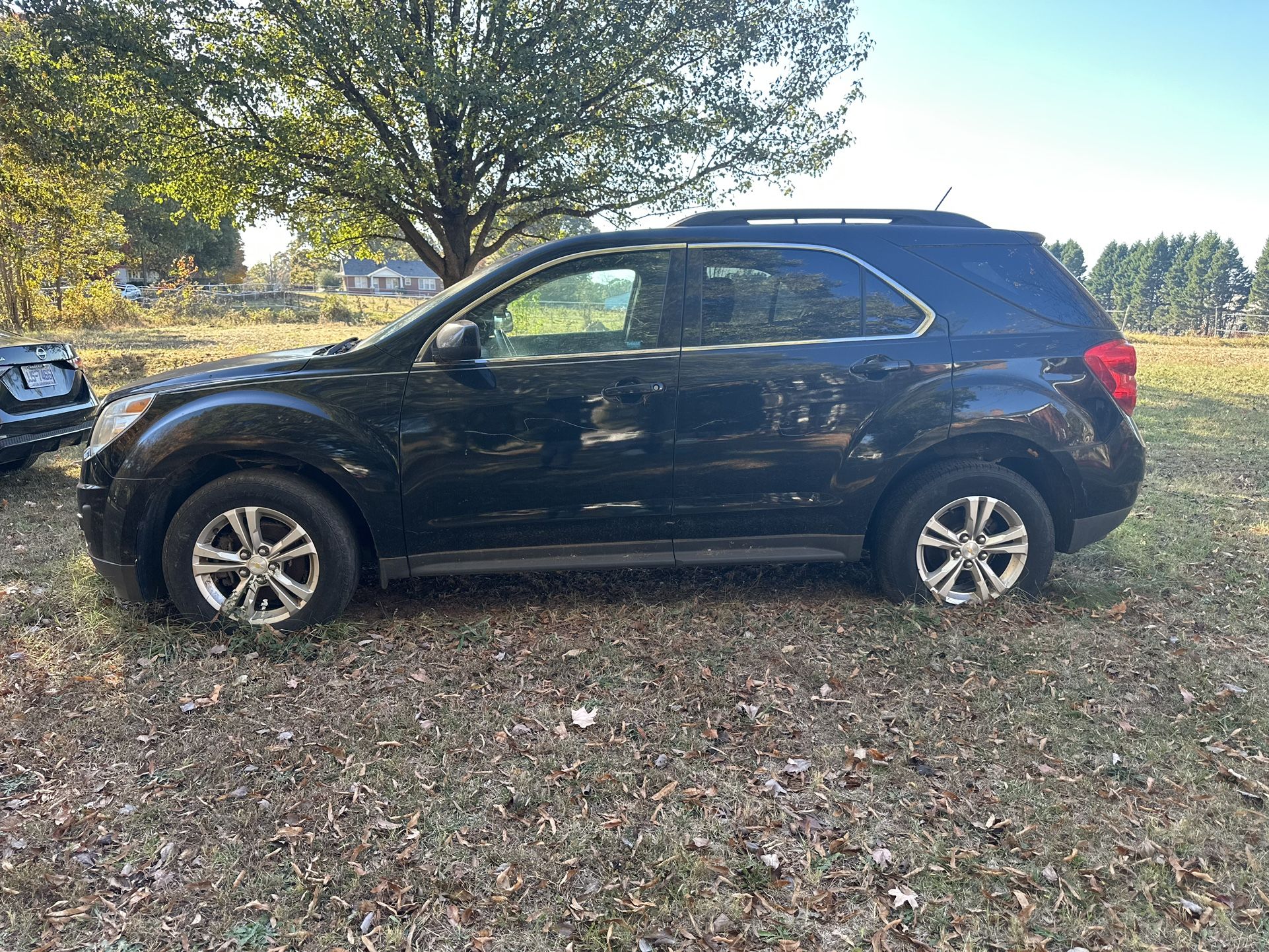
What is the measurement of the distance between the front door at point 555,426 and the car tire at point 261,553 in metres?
0.37

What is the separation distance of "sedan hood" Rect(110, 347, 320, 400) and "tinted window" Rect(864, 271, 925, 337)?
272cm

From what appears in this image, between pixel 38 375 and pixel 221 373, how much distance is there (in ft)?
11.5

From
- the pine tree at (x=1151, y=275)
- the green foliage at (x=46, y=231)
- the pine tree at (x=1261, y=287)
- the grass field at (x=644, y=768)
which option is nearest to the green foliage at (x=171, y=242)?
the green foliage at (x=46, y=231)

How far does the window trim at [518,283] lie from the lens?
3.65m

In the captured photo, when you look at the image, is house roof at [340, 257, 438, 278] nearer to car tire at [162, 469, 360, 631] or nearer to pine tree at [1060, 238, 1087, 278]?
car tire at [162, 469, 360, 631]

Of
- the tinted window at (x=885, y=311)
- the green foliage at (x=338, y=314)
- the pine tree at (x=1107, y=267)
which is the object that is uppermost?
the pine tree at (x=1107, y=267)

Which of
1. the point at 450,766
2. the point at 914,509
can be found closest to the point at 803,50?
the point at 914,509

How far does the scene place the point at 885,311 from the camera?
3865 millimetres

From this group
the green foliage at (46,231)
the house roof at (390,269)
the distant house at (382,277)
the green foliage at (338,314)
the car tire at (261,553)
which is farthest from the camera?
the house roof at (390,269)

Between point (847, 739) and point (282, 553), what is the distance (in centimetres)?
264

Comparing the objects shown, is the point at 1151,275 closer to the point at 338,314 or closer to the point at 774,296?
the point at 338,314

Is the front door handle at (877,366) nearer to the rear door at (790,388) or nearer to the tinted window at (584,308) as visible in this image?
the rear door at (790,388)

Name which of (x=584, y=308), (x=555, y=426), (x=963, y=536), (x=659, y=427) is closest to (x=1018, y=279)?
(x=963, y=536)

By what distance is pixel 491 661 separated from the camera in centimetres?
364
